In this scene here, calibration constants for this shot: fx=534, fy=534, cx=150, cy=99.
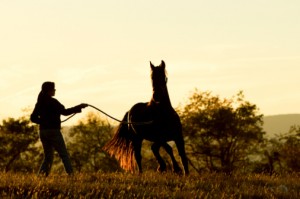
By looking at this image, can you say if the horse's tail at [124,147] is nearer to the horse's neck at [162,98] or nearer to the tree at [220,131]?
the horse's neck at [162,98]

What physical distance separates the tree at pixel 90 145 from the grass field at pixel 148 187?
5932 cm

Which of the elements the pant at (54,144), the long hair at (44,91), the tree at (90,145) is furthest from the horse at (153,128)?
the tree at (90,145)

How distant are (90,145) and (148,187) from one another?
6692 cm

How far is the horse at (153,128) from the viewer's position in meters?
14.4

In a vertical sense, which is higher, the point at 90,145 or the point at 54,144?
the point at 90,145

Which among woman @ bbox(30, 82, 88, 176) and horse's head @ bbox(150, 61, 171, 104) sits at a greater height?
horse's head @ bbox(150, 61, 171, 104)

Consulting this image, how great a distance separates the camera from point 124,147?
17.2 metres

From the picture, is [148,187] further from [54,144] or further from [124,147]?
[124,147]

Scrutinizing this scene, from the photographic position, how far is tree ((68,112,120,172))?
241 feet

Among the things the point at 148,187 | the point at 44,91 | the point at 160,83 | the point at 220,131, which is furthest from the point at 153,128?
the point at 220,131

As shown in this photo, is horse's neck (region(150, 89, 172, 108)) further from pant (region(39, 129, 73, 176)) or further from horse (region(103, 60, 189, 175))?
pant (region(39, 129, 73, 176))

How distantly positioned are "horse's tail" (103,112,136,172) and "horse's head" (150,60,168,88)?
316 centimetres

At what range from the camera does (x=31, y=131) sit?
66.0 meters

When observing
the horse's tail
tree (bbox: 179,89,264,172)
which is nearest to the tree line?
tree (bbox: 179,89,264,172)
